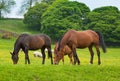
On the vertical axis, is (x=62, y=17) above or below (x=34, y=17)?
above

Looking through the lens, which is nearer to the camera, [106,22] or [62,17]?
[106,22]

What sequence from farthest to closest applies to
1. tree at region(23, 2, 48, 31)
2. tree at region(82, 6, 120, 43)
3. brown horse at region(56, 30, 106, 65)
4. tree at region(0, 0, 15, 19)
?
tree at region(0, 0, 15, 19) → tree at region(23, 2, 48, 31) → tree at region(82, 6, 120, 43) → brown horse at region(56, 30, 106, 65)

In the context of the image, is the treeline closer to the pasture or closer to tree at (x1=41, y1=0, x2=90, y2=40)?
tree at (x1=41, y1=0, x2=90, y2=40)

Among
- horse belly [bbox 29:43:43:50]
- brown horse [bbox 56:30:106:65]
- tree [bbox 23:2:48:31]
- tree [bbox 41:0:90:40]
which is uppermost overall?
brown horse [bbox 56:30:106:65]

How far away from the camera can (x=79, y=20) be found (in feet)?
241

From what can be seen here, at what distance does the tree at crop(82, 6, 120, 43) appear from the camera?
222 feet

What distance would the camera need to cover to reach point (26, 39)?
1991 centimetres

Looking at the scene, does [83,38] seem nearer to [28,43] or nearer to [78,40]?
[78,40]

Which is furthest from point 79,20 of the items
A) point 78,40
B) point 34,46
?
point 78,40

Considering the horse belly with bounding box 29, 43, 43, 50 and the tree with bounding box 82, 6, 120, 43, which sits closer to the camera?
the horse belly with bounding box 29, 43, 43, 50

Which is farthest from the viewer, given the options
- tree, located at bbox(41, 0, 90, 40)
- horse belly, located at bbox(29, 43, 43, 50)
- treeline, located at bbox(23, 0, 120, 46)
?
tree, located at bbox(41, 0, 90, 40)

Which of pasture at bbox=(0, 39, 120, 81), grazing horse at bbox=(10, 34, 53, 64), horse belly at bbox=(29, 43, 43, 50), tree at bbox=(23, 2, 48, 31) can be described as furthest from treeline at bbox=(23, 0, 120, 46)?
pasture at bbox=(0, 39, 120, 81)

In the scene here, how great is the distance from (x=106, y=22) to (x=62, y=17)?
10.0m

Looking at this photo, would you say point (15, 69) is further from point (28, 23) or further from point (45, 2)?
point (45, 2)
